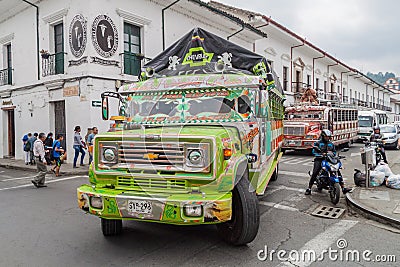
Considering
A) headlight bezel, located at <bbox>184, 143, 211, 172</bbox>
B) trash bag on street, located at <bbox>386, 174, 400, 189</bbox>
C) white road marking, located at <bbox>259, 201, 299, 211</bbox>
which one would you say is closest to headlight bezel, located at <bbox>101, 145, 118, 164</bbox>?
headlight bezel, located at <bbox>184, 143, 211, 172</bbox>

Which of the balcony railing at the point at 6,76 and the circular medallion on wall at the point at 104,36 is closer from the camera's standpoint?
the circular medallion on wall at the point at 104,36

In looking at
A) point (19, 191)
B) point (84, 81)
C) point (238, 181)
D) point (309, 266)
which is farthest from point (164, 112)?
point (84, 81)

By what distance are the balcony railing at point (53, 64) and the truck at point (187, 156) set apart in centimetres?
979

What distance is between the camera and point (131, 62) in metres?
14.7

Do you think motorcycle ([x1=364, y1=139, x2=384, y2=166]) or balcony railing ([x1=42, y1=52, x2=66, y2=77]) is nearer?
motorcycle ([x1=364, y1=139, x2=384, y2=166])

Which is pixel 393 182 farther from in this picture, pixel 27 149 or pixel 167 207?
pixel 27 149

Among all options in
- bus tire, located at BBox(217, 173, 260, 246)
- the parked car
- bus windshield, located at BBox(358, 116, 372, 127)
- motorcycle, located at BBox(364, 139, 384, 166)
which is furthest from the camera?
bus windshield, located at BBox(358, 116, 372, 127)

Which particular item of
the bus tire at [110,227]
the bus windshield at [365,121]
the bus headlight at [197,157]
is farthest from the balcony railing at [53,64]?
the bus windshield at [365,121]

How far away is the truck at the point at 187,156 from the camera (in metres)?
4.07

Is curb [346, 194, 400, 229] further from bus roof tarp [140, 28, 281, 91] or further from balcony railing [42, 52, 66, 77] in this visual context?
balcony railing [42, 52, 66, 77]

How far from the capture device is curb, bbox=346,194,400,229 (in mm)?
5625

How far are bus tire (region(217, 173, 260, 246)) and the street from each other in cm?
19

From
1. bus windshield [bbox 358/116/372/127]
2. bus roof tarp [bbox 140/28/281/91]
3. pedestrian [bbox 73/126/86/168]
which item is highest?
bus roof tarp [bbox 140/28/281/91]

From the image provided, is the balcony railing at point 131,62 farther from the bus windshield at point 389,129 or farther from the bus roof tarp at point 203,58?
the bus windshield at point 389,129
